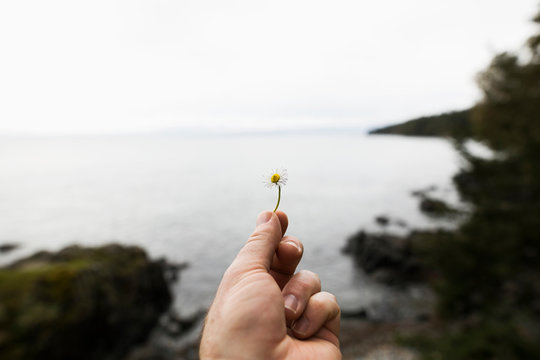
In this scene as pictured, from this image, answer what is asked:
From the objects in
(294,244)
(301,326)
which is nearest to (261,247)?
(294,244)

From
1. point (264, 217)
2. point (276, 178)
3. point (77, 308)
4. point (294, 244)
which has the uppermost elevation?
point (276, 178)

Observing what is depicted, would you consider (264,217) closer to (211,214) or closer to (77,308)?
(77,308)

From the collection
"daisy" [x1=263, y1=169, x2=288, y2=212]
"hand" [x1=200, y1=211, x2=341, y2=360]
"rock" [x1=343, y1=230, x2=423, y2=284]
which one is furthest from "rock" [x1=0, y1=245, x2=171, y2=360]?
"rock" [x1=343, y1=230, x2=423, y2=284]

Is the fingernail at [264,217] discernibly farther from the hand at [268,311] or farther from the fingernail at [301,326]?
the fingernail at [301,326]

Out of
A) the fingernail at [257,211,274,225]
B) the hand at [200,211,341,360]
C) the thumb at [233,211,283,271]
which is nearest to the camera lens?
the hand at [200,211,341,360]

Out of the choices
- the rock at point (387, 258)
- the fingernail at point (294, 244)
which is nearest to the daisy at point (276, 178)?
the fingernail at point (294, 244)

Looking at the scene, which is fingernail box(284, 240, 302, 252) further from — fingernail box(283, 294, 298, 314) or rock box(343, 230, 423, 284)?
rock box(343, 230, 423, 284)
